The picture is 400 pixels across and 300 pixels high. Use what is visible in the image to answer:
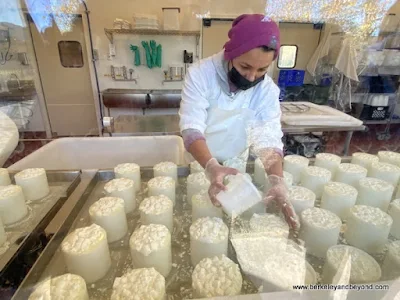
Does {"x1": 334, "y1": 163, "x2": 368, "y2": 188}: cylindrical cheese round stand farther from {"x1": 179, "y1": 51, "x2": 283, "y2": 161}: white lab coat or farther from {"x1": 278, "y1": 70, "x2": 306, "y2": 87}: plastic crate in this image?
{"x1": 278, "y1": 70, "x2": 306, "y2": 87}: plastic crate

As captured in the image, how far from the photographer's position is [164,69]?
3486mm

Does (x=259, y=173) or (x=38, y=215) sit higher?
(x=259, y=173)

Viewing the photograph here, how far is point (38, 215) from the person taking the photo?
1.09 metres

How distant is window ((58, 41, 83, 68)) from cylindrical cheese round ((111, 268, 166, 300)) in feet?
11.7

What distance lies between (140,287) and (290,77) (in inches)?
101

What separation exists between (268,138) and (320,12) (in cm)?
150

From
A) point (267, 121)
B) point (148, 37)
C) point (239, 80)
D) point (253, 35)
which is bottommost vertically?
point (267, 121)

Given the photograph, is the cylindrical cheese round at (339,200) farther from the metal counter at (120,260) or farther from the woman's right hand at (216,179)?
the woman's right hand at (216,179)

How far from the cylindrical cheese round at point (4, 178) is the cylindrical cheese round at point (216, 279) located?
1.10m

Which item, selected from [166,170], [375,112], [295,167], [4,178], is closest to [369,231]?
[295,167]

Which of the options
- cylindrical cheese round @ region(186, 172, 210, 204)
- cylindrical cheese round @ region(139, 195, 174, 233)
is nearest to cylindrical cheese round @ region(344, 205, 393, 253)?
cylindrical cheese round @ region(186, 172, 210, 204)

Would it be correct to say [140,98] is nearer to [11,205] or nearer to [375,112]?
[11,205]

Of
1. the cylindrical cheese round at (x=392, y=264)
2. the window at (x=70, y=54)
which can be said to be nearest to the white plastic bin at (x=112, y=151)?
the cylindrical cheese round at (x=392, y=264)

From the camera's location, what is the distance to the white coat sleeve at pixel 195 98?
4.18 feet
